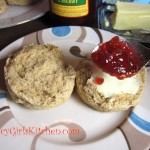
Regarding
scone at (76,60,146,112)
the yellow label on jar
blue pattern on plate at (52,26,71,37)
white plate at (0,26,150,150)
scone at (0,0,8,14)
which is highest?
the yellow label on jar

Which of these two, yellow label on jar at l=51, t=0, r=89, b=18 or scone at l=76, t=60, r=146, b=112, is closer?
scone at l=76, t=60, r=146, b=112

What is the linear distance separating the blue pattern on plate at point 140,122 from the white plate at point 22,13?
1.97 ft

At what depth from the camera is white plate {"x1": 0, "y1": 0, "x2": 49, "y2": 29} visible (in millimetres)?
1144

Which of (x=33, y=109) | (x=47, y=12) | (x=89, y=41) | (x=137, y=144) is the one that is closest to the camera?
(x=137, y=144)

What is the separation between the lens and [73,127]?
791 mm

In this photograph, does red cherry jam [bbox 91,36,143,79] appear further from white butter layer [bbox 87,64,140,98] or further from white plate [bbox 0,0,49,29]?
white plate [bbox 0,0,49,29]

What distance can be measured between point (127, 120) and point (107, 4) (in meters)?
0.63

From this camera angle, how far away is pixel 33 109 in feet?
2.70

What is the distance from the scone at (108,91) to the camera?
31.0 inches

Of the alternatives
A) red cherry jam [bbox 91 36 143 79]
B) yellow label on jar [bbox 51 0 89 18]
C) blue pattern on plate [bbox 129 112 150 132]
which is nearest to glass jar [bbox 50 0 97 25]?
yellow label on jar [bbox 51 0 89 18]

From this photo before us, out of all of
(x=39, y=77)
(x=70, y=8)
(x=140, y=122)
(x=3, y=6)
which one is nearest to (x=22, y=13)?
(x=3, y=6)

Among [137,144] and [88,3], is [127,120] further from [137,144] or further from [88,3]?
[88,3]

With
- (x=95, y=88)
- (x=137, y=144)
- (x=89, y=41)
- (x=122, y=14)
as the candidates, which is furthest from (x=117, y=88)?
(x=122, y=14)

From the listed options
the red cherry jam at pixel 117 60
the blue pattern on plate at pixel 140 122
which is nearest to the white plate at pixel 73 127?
the blue pattern on plate at pixel 140 122
